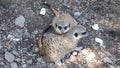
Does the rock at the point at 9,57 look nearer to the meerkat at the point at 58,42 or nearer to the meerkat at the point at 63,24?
the meerkat at the point at 58,42

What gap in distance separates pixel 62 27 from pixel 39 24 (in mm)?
555

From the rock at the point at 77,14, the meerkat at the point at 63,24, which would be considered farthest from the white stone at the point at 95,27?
the meerkat at the point at 63,24

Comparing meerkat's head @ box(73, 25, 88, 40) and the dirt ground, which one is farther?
the dirt ground

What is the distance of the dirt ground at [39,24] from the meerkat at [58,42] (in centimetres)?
12

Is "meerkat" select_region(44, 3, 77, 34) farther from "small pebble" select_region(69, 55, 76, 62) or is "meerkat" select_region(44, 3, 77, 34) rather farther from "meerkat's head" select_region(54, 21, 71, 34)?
"small pebble" select_region(69, 55, 76, 62)

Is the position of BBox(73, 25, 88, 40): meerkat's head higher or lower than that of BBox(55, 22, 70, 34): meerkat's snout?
lower

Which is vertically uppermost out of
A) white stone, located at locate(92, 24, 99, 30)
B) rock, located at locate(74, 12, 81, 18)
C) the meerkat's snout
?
the meerkat's snout

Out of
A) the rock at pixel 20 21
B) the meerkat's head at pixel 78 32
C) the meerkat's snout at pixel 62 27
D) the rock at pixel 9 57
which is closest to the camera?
the meerkat's snout at pixel 62 27

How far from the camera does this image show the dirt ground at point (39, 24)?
3.12m

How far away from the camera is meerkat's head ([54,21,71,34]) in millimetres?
2828

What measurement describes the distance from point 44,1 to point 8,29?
0.51 meters

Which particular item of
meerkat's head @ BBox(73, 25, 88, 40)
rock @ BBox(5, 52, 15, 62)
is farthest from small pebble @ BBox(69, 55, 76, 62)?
rock @ BBox(5, 52, 15, 62)

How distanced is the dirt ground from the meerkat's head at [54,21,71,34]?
0.37 metres

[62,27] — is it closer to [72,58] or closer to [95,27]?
[72,58]
